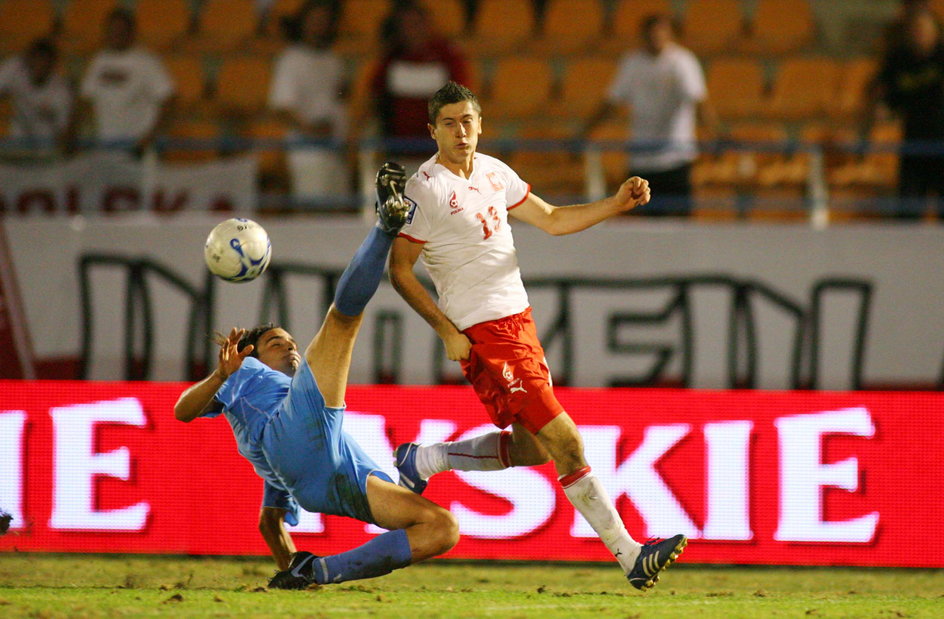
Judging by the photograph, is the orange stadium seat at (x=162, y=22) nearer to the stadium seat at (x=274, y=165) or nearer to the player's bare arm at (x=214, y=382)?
the stadium seat at (x=274, y=165)

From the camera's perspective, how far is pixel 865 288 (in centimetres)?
974

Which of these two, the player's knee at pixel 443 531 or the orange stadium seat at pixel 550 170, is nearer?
the player's knee at pixel 443 531

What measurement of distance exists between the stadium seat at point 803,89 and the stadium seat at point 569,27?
1.73 m

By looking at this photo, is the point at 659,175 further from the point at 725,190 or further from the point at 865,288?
the point at 865,288

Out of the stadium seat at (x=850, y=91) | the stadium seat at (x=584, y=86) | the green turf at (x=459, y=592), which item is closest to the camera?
the green turf at (x=459, y=592)

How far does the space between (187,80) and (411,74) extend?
273 centimetres

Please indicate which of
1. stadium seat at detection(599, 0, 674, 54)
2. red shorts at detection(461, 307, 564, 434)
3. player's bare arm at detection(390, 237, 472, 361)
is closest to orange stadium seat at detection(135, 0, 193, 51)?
stadium seat at detection(599, 0, 674, 54)

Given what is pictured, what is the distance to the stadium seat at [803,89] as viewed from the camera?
11.5 m

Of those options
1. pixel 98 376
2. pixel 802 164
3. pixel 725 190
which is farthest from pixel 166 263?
pixel 802 164

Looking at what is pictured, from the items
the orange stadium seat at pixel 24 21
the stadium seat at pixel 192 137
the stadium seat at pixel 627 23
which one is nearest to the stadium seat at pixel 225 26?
the stadium seat at pixel 192 137

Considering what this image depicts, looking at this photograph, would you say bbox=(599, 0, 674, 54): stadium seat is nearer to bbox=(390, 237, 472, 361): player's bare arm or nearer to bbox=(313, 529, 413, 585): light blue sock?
bbox=(390, 237, 472, 361): player's bare arm

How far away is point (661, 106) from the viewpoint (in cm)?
1011

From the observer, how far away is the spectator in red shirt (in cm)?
993

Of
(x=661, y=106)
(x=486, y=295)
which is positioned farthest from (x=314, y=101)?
(x=486, y=295)
